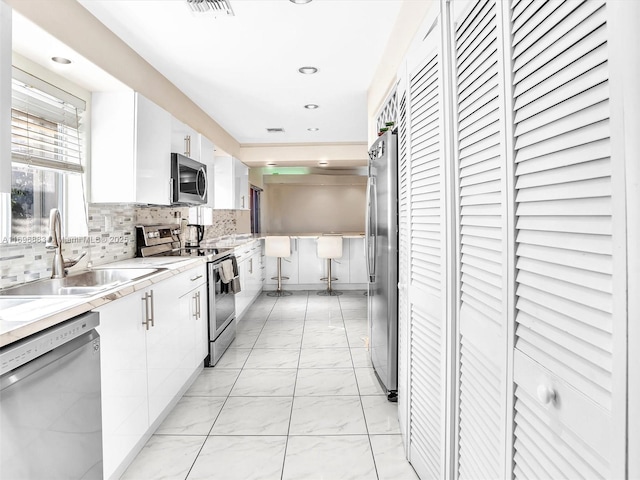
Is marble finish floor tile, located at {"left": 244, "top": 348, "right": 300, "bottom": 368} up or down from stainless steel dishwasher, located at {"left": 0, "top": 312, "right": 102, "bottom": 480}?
down

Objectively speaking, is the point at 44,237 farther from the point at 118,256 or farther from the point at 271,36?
the point at 271,36

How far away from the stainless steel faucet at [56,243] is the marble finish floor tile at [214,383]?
4.00ft

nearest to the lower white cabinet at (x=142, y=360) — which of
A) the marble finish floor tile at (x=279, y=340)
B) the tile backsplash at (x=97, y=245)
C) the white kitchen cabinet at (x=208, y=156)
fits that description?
the tile backsplash at (x=97, y=245)

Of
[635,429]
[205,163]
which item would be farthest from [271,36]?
[635,429]

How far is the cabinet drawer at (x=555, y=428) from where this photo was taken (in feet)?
2.23

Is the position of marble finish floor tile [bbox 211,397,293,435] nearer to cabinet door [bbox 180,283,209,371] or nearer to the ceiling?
cabinet door [bbox 180,283,209,371]

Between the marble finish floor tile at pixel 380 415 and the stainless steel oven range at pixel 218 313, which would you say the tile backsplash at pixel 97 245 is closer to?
the stainless steel oven range at pixel 218 313

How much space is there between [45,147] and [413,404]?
239 cm

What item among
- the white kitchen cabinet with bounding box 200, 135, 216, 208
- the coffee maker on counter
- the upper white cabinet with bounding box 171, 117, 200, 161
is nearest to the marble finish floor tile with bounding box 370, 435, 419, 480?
the upper white cabinet with bounding box 171, 117, 200, 161

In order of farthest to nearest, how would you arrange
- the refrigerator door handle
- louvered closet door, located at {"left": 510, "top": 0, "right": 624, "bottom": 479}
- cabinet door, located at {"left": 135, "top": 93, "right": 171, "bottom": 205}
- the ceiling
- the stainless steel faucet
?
1. the refrigerator door handle
2. cabinet door, located at {"left": 135, "top": 93, "right": 171, "bottom": 205}
3. the ceiling
4. the stainless steel faucet
5. louvered closet door, located at {"left": 510, "top": 0, "right": 624, "bottom": 479}

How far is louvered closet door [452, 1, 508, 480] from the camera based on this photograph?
1045 millimetres

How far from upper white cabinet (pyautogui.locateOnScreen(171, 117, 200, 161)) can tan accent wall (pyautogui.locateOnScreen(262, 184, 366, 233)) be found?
4509mm

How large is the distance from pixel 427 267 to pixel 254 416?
157 centimetres

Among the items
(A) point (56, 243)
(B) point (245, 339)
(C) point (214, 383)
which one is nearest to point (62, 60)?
(A) point (56, 243)
